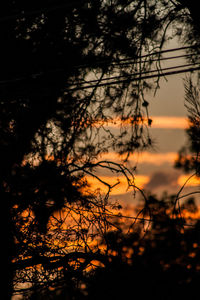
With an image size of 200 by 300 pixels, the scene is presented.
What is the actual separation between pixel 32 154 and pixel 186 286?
481 cm

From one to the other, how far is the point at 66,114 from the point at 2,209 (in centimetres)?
243

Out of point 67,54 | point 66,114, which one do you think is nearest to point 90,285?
point 66,114

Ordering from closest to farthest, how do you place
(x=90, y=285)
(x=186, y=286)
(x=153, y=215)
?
(x=153, y=215) < (x=90, y=285) < (x=186, y=286)

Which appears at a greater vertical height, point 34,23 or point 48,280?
point 34,23

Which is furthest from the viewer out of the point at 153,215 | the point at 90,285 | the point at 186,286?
the point at 186,286

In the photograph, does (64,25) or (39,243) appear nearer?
(39,243)

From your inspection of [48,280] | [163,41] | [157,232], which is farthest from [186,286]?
[163,41]

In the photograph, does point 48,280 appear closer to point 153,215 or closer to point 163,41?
point 153,215

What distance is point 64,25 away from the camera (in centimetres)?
709

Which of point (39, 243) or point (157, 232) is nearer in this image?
point (39, 243)

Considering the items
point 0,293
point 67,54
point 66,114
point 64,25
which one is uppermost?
point 64,25

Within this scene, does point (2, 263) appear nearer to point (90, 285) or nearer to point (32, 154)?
point (90, 285)

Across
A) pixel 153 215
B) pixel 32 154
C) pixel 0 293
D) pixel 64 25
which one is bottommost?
pixel 0 293

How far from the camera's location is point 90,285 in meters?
6.78
